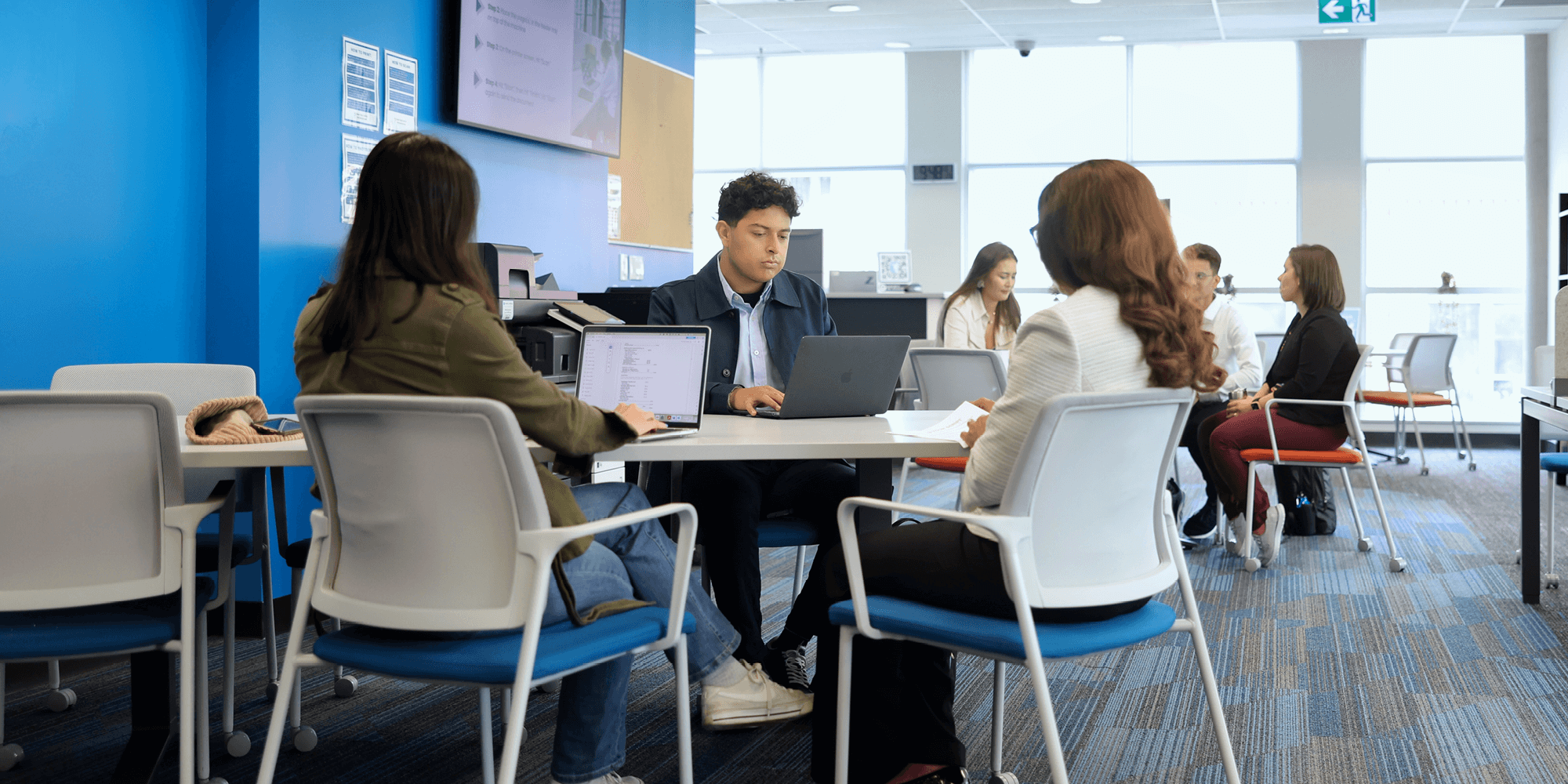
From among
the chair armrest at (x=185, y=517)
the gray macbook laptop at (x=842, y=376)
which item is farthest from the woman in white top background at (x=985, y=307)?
the chair armrest at (x=185, y=517)

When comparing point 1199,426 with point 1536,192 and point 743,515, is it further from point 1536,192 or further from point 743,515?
point 1536,192

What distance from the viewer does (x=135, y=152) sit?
9.76ft

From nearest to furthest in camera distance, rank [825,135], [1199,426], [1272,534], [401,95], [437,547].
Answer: [437,547] < [401,95] < [1272,534] < [1199,426] < [825,135]

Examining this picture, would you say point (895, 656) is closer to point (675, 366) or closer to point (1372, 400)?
point (675, 366)

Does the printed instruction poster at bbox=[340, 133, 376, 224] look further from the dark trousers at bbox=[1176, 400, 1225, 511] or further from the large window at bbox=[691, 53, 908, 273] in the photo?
the large window at bbox=[691, 53, 908, 273]

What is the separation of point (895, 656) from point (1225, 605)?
2.15 meters

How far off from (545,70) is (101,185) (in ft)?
5.85

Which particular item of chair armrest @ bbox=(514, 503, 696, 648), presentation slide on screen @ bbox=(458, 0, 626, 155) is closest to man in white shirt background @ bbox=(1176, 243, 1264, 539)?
presentation slide on screen @ bbox=(458, 0, 626, 155)

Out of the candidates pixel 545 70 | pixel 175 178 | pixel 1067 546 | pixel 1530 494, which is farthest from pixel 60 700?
pixel 1530 494

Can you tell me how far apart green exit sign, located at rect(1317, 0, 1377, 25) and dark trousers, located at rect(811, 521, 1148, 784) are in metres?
6.25

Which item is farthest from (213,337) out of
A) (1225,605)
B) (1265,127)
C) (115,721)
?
(1265,127)

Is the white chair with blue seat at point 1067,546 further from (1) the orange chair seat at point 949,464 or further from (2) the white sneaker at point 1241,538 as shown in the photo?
(2) the white sneaker at point 1241,538

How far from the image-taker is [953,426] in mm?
2227

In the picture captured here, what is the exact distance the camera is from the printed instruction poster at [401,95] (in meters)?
3.62
